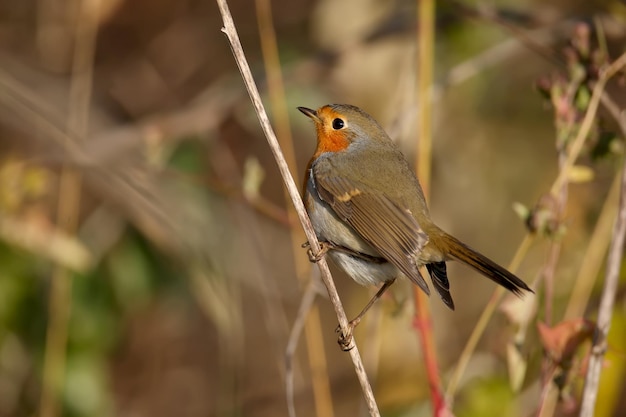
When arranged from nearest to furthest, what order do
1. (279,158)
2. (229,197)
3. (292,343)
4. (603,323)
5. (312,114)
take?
(279,158), (603,323), (292,343), (312,114), (229,197)

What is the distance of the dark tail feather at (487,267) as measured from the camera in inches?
99.9

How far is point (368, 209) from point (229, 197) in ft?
5.68

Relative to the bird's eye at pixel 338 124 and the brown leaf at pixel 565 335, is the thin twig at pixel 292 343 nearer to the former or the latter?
the bird's eye at pixel 338 124

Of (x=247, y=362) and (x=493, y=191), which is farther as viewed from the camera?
(x=247, y=362)

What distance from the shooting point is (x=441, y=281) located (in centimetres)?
288

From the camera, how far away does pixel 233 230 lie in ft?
15.4

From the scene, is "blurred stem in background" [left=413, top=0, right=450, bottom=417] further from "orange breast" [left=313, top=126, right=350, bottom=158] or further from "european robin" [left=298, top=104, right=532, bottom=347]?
"orange breast" [left=313, top=126, right=350, bottom=158]

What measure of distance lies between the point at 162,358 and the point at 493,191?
2144 mm

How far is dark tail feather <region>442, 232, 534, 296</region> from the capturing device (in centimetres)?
254

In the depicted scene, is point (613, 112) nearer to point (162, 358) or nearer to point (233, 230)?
point (233, 230)

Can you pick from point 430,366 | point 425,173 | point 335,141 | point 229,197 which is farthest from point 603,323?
point 229,197

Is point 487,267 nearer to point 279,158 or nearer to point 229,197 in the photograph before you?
point 279,158

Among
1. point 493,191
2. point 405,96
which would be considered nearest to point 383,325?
point 405,96

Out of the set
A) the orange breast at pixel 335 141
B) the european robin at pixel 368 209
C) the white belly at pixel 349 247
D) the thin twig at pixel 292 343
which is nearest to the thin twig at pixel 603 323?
the european robin at pixel 368 209
